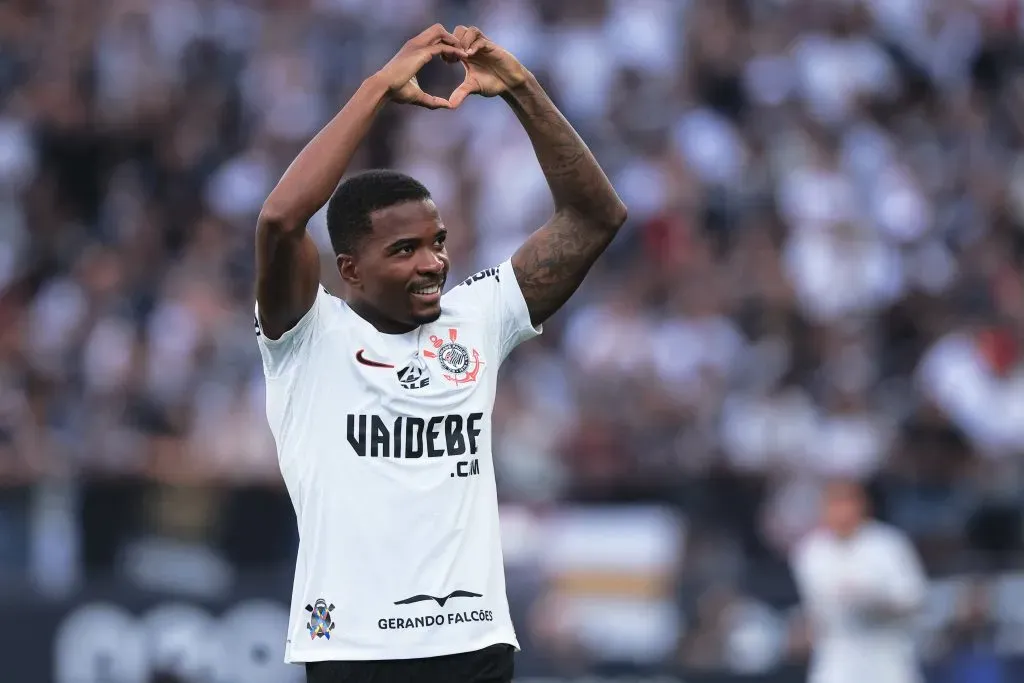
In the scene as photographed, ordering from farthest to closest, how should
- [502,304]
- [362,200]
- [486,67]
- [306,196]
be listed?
[502,304], [486,67], [362,200], [306,196]

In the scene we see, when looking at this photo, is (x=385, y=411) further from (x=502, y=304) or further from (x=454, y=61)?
(x=454, y=61)

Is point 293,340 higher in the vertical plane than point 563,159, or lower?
lower

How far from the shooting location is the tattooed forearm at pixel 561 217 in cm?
548

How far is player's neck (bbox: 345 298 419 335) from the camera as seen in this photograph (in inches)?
208

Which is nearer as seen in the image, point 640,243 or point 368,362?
point 368,362

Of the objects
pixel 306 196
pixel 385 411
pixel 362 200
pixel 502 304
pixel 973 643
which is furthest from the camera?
pixel 973 643

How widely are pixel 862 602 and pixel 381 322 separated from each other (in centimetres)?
616

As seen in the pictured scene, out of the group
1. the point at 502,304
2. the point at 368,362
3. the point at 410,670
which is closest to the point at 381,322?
the point at 368,362

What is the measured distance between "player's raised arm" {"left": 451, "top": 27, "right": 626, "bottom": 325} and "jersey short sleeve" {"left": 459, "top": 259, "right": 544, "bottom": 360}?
0.03 meters

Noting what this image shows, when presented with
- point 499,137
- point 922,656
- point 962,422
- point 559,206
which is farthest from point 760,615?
point 559,206

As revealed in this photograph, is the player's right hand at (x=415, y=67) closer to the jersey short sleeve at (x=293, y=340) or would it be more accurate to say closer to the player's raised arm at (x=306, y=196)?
the player's raised arm at (x=306, y=196)

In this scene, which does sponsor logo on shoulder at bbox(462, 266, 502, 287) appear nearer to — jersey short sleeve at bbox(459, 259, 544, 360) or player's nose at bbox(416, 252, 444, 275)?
jersey short sleeve at bbox(459, 259, 544, 360)

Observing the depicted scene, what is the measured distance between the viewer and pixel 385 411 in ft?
16.8

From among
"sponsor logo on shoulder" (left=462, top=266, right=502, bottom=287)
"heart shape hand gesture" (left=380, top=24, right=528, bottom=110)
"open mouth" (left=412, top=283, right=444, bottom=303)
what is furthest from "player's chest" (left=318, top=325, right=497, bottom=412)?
"heart shape hand gesture" (left=380, top=24, right=528, bottom=110)
